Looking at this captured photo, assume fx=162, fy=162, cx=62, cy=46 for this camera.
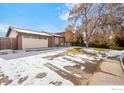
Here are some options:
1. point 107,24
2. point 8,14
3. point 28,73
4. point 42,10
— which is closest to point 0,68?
point 28,73

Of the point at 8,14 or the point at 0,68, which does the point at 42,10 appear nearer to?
the point at 8,14

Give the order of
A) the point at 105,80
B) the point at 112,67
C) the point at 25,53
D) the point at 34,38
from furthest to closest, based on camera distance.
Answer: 1. the point at 34,38
2. the point at 25,53
3. the point at 112,67
4. the point at 105,80

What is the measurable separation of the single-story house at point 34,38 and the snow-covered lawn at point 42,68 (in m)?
0.25

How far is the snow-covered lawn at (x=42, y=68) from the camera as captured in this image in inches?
118

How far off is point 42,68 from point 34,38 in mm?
749

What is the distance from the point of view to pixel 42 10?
323cm

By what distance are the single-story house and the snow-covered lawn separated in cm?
25

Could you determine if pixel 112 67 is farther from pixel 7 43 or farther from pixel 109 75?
pixel 7 43

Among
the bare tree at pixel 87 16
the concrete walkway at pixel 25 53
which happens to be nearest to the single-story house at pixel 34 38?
the concrete walkway at pixel 25 53

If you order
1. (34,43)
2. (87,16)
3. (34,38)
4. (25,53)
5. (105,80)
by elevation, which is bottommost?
(105,80)

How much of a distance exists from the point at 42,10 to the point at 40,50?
2.82 feet

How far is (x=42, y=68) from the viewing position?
318 cm

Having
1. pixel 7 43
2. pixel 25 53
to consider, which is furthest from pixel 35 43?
pixel 7 43

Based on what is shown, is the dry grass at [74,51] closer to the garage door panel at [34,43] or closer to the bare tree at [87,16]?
the bare tree at [87,16]
